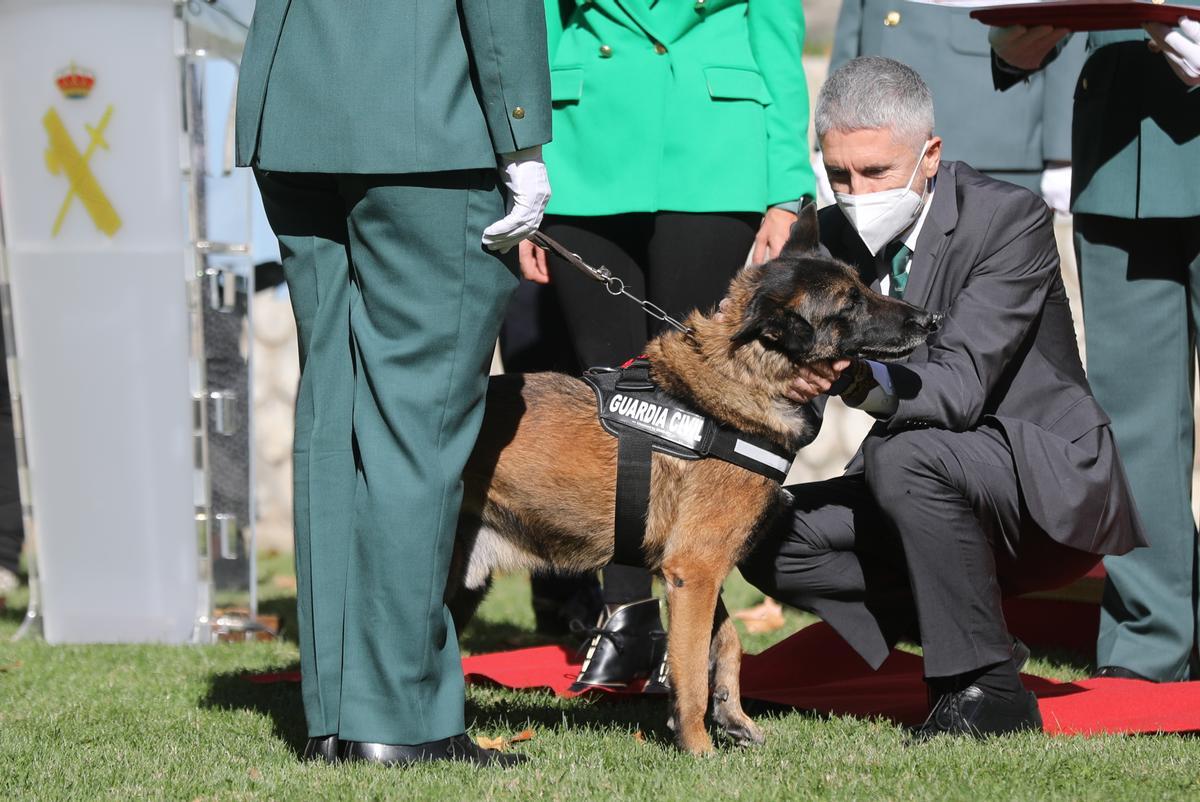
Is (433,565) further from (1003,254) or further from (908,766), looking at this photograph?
(1003,254)

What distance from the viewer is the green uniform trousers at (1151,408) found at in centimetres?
468

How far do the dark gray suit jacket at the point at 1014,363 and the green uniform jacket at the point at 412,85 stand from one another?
55.2 inches

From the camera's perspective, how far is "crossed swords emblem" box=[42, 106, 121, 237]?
5.41 meters

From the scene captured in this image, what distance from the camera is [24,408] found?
5.52 metres

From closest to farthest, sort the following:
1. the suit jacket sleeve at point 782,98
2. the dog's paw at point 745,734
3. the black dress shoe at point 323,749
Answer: the black dress shoe at point 323,749 → the dog's paw at point 745,734 → the suit jacket sleeve at point 782,98

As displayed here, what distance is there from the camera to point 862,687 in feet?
15.0

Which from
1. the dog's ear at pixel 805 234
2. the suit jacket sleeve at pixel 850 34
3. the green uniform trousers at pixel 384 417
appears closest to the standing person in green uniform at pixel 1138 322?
the dog's ear at pixel 805 234

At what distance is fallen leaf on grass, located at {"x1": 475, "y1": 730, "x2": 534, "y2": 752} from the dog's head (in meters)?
1.31

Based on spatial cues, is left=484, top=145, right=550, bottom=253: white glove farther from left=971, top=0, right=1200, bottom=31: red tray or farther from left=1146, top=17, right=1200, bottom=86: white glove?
left=1146, top=17, right=1200, bottom=86: white glove

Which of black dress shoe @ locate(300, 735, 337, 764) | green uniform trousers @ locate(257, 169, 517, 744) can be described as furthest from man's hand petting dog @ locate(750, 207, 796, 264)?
black dress shoe @ locate(300, 735, 337, 764)

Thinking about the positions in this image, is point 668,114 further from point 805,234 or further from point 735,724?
point 735,724

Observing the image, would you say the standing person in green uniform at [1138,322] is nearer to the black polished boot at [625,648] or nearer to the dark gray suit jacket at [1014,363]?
the dark gray suit jacket at [1014,363]

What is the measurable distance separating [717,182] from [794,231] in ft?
1.33

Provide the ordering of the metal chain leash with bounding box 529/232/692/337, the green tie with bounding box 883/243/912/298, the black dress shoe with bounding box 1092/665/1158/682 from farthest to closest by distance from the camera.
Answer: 1. the black dress shoe with bounding box 1092/665/1158/682
2. the green tie with bounding box 883/243/912/298
3. the metal chain leash with bounding box 529/232/692/337
